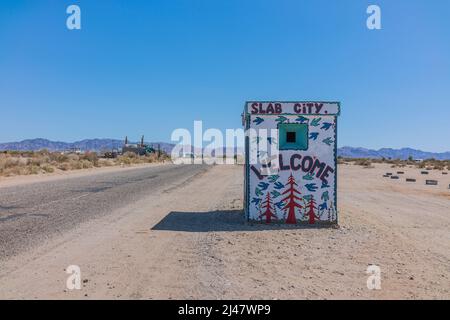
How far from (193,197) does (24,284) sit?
39.0ft

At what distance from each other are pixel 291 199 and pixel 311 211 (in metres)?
0.49

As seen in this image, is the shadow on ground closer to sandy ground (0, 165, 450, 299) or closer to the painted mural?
sandy ground (0, 165, 450, 299)

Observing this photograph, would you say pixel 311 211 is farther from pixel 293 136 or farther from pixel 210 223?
pixel 210 223

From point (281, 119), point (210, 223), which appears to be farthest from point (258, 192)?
point (281, 119)

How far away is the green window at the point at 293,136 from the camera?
10.7 m

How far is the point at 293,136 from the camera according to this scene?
10.9 meters

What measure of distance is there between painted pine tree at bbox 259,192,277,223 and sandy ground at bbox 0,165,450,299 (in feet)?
1.28

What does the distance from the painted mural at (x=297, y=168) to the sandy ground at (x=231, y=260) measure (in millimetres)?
547

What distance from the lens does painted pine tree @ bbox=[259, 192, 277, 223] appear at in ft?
35.7

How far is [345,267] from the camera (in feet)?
23.1

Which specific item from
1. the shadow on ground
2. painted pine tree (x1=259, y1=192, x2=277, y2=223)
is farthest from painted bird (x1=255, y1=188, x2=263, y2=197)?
the shadow on ground
